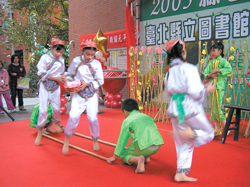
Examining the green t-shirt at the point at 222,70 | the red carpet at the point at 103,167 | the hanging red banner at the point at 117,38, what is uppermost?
the hanging red banner at the point at 117,38

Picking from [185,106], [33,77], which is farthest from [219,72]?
[33,77]

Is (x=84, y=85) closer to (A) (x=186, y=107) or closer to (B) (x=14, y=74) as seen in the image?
(A) (x=186, y=107)

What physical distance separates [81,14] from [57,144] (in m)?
6.75

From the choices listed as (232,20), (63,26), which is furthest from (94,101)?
(63,26)

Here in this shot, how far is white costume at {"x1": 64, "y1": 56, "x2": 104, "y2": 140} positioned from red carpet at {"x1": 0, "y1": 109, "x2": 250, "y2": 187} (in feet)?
1.28

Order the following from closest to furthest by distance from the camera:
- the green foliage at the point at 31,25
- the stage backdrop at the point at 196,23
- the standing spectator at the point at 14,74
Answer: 1. the stage backdrop at the point at 196,23
2. the standing spectator at the point at 14,74
3. the green foliage at the point at 31,25

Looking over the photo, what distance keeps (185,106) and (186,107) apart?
12 millimetres

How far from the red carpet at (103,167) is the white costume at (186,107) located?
0.34 metres

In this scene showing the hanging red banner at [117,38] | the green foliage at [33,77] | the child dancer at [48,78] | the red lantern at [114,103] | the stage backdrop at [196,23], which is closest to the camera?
the child dancer at [48,78]

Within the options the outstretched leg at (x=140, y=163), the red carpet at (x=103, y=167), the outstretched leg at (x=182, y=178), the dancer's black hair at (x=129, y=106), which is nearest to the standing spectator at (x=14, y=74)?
the red carpet at (x=103, y=167)

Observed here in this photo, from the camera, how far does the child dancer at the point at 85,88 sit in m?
2.92

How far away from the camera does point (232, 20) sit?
4785 mm

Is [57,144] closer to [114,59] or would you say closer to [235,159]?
[235,159]

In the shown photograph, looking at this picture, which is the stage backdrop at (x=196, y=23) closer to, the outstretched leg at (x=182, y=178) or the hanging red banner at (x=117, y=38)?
the hanging red banner at (x=117, y=38)
